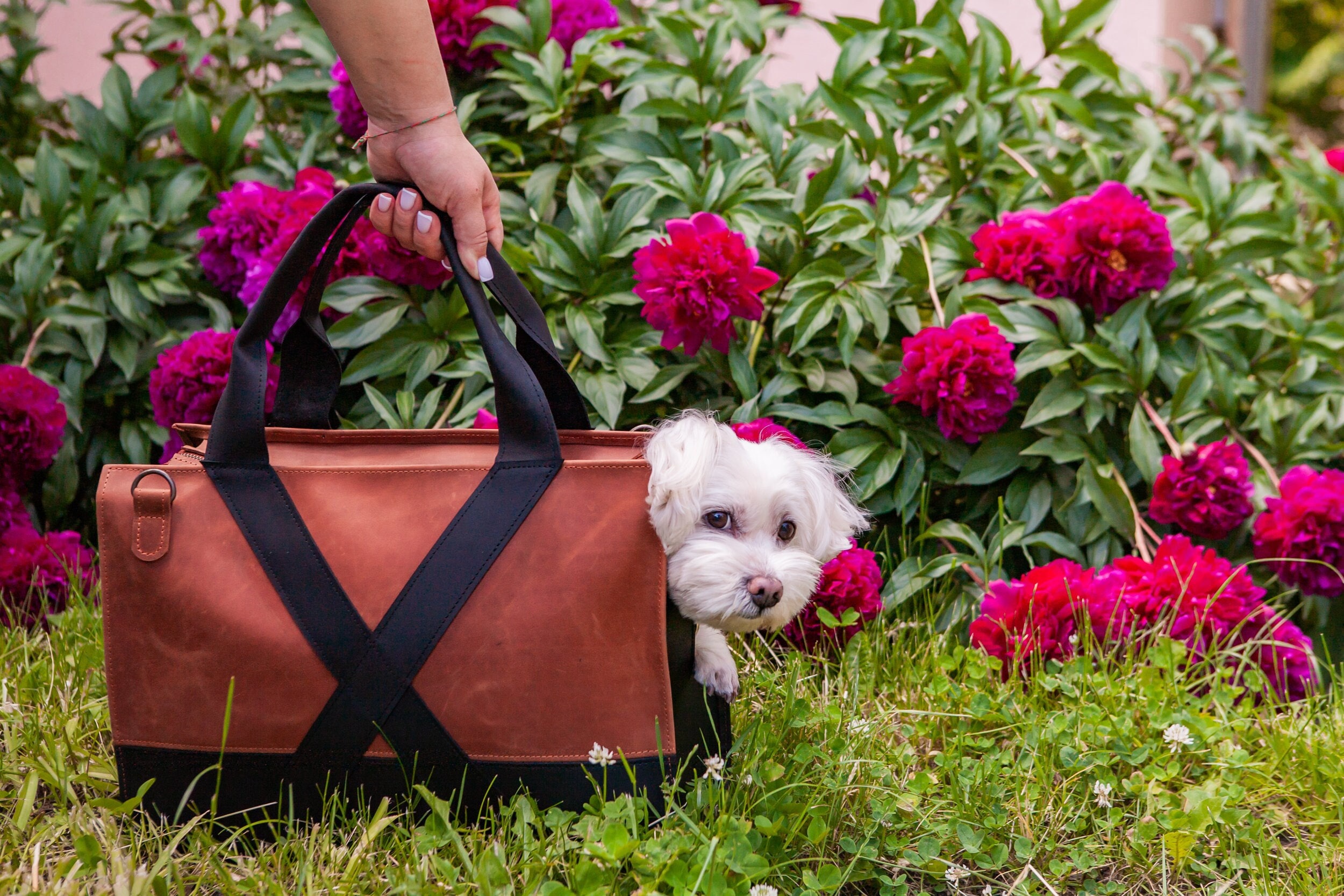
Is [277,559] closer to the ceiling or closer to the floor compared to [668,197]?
closer to the floor

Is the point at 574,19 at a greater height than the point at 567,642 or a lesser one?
greater

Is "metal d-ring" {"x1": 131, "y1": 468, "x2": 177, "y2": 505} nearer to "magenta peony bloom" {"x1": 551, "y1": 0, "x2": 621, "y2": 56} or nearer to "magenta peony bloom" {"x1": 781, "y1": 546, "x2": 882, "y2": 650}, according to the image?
"magenta peony bloom" {"x1": 781, "y1": 546, "x2": 882, "y2": 650}

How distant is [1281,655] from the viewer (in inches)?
79.5

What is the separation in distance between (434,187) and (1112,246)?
1560 mm

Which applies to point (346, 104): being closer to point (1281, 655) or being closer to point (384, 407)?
point (384, 407)

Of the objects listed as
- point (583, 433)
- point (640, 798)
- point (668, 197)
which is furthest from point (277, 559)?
point (668, 197)

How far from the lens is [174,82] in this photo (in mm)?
2699

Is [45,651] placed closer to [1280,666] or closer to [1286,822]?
[1286,822]

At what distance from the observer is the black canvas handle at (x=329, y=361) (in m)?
1.39

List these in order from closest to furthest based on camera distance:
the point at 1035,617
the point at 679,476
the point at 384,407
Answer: the point at 679,476, the point at 1035,617, the point at 384,407

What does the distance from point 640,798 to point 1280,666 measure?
4.85 ft

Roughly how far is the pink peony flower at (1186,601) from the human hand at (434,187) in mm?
1438

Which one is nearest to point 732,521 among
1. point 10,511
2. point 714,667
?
point 714,667

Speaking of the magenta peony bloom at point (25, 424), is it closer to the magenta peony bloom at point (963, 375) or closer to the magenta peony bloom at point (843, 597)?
the magenta peony bloom at point (843, 597)
